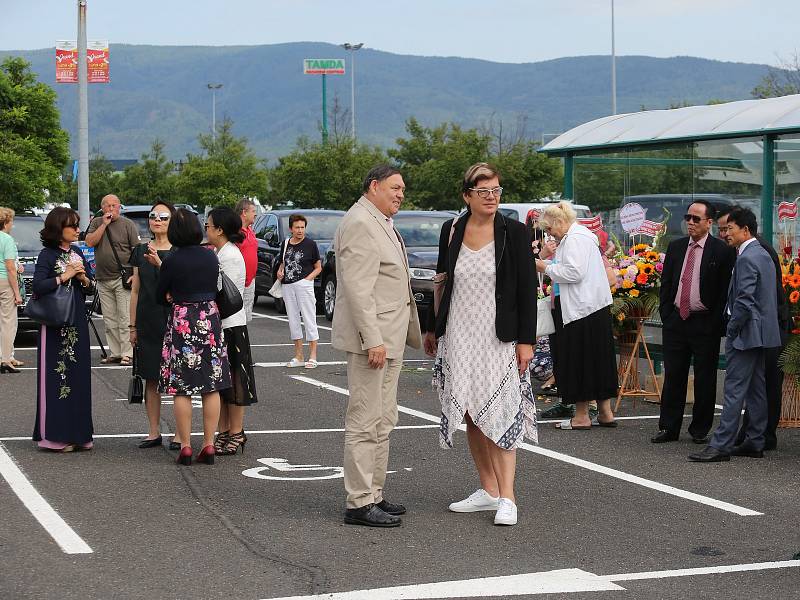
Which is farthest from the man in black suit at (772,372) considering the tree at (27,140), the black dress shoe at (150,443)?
the tree at (27,140)

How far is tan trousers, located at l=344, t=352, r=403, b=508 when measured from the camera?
284 inches

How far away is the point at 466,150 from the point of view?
4109 centimetres

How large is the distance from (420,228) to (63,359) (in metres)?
12.2

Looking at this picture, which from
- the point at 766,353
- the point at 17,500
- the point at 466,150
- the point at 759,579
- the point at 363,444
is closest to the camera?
the point at 759,579

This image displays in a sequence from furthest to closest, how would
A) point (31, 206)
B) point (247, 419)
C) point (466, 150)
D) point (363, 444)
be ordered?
1. point (466, 150)
2. point (31, 206)
3. point (247, 419)
4. point (363, 444)

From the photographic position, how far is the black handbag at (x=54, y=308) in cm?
960

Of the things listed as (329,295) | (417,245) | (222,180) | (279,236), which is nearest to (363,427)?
(417,245)

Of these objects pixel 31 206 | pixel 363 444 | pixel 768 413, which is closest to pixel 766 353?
pixel 768 413

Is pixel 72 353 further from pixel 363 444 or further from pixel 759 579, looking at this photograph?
pixel 759 579

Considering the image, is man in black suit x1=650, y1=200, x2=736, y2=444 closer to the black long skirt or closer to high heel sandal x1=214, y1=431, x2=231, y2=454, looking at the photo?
the black long skirt

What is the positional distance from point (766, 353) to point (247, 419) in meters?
4.41

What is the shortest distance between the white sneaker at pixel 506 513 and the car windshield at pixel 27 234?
41.7 ft

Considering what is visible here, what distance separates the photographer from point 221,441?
9.49m

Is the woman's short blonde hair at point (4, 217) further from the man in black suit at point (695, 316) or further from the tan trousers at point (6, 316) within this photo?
the man in black suit at point (695, 316)
